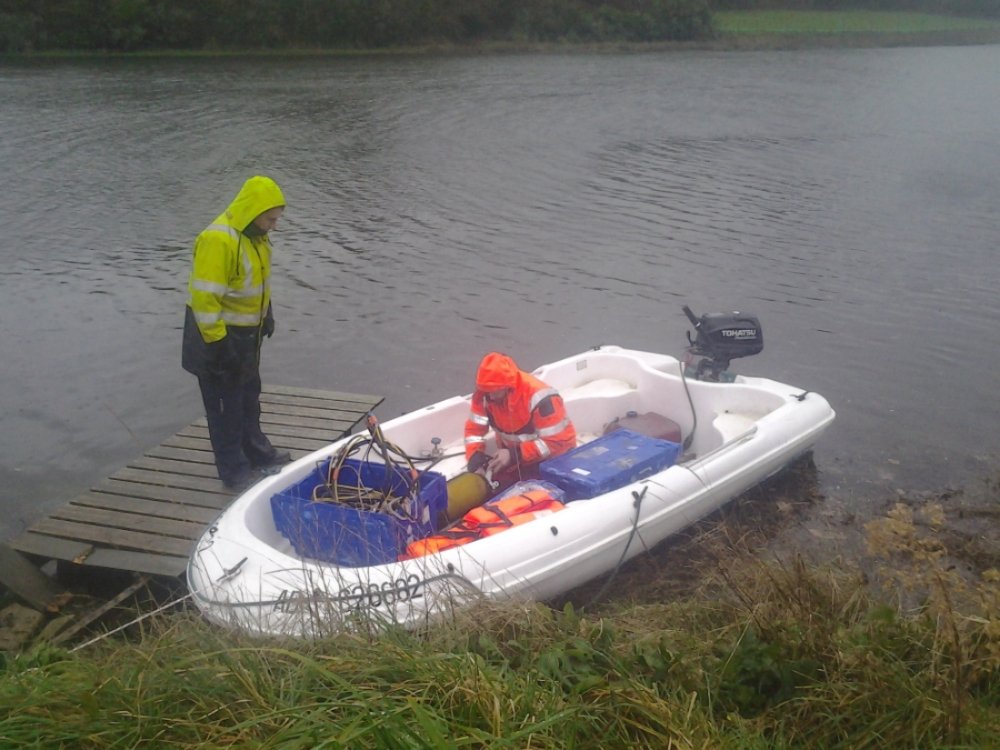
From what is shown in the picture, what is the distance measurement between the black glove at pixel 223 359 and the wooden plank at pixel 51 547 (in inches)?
42.1

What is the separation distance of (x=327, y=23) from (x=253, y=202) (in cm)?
2905

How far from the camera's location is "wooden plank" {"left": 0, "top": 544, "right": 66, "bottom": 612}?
4.31 metres

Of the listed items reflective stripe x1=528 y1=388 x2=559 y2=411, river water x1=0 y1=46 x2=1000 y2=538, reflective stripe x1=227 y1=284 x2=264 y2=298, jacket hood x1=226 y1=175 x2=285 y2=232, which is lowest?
river water x1=0 y1=46 x2=1000 y2=538

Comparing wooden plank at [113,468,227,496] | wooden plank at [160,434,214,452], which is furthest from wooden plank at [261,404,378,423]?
wooden plank at [113,468,227,496]

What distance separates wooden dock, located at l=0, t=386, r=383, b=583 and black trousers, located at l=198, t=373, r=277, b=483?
0.63 feet

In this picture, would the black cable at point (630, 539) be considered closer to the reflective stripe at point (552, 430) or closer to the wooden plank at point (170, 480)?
the reflective stripe at point (552, 430)

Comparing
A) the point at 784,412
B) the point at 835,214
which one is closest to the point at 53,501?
the point at 784,412

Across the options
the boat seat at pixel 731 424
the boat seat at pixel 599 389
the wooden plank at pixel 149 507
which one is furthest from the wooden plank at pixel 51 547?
the boat seat at pixel 731 424

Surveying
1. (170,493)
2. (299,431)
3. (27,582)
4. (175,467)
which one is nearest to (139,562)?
(27,582)

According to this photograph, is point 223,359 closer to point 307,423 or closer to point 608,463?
point 307,423

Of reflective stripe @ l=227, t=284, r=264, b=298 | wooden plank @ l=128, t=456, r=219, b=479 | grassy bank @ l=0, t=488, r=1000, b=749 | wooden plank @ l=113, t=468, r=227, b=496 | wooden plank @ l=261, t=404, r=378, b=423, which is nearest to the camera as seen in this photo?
Answer: grassy bank @ l=0, t=488, r=1000, b=749

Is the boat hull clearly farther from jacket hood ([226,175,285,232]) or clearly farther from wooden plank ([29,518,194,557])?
jacket hood ([226,175,285,232])

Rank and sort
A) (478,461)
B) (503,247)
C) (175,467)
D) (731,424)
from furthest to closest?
(503,247), (731,424), (175,467), (478,461)

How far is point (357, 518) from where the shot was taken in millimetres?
4086
